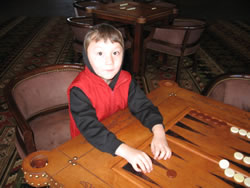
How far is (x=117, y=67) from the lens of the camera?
1084 mm

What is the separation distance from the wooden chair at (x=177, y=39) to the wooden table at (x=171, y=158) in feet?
6.43

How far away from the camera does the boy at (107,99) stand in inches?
35.9

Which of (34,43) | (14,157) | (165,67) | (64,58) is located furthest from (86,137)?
(34,43)

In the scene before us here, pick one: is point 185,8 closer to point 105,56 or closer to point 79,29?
point 79,29

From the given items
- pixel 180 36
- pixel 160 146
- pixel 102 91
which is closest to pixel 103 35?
pixel 102 91

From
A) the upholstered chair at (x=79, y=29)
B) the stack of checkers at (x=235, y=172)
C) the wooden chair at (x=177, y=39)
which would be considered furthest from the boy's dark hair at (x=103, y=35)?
the wooden chair at (x=177, y=39)

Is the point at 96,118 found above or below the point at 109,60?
below

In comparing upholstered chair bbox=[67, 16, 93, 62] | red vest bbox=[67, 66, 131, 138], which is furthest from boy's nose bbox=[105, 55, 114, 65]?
upholstered chair bbox=[67, 16, 93, 62]

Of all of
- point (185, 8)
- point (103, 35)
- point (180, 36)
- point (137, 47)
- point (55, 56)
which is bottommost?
point (55, 56)

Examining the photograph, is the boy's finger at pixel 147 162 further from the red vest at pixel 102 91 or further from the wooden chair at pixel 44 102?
the wooden chair at pixel 44 102

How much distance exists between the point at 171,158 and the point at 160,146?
2.6 inches

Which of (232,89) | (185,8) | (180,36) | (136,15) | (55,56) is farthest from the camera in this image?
(185,8)

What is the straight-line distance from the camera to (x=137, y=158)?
86 centimetres

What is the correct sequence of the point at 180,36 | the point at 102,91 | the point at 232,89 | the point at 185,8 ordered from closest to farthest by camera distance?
the point at 102,91 → the point at 232,89 → the point at 180,36 → the point at 185,8
